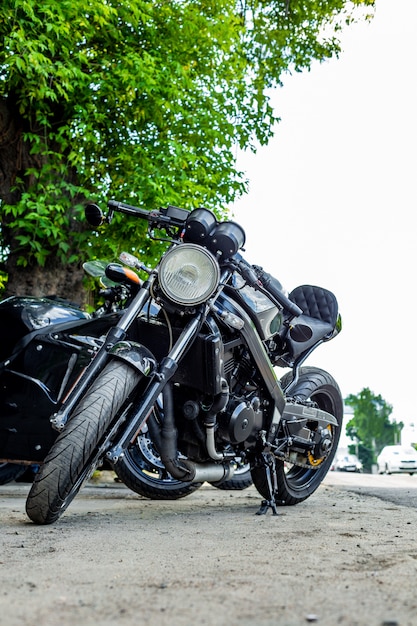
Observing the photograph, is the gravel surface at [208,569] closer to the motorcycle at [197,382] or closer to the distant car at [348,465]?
the motorcycle at [197,382]

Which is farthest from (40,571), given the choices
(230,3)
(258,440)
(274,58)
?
(274,58)

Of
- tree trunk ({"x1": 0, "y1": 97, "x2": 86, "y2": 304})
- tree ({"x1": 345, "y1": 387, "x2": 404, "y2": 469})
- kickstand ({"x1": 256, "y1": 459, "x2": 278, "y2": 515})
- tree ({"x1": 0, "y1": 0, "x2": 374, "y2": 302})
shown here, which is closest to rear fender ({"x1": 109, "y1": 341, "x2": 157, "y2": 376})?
kickstand ({"x1": 256, "y1": 459, "x2": 278, "y2": 515})

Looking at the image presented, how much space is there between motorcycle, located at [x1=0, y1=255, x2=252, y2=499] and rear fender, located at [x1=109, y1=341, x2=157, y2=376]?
1186 millimetres

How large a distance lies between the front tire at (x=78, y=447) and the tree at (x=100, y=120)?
6.49 meters

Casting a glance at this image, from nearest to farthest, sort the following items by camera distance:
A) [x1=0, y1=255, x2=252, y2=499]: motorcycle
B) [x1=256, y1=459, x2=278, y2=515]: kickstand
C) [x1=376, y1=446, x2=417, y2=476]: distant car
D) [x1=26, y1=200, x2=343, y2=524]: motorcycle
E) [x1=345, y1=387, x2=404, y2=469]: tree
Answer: [x1=26, y1=200, x2=343, y2=524]: motorcycle
[x1=256, y1=459, x2=278, y2=515]: kickstand
[x1=0, y1=255, x2=252, y2=499]: motorcycle
[x1=376, y1=446, x2=417, y2=476]: distant car
[x1=345, y1=387, x2=404, y2=469]: tree

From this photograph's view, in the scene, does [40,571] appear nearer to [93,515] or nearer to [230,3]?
[93,515]

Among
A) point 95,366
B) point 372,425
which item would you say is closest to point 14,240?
point 95,366

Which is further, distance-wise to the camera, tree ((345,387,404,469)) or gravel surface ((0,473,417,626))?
tree ((345,387,404,469))

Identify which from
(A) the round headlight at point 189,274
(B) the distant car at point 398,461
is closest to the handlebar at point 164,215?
(A) the round headlight at point 189,274

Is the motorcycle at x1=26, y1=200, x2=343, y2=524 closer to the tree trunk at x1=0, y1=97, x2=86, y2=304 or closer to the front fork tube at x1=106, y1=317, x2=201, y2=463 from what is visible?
the front fork tube at x1=106, y1=317, x2=201, y2=463

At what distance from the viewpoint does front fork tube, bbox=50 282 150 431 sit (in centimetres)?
446

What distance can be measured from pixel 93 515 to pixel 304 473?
73.3 inches

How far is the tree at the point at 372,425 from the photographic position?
100125mm

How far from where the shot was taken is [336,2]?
16672mm
